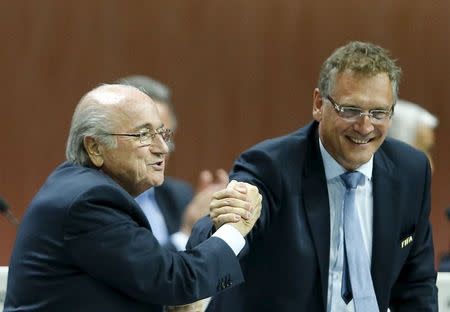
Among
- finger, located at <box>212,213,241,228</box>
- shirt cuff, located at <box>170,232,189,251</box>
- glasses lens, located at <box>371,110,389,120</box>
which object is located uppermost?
glasses lens, located at <box>371,110,389,120</box>

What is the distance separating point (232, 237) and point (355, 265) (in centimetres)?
43

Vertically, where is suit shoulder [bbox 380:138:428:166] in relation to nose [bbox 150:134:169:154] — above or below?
below

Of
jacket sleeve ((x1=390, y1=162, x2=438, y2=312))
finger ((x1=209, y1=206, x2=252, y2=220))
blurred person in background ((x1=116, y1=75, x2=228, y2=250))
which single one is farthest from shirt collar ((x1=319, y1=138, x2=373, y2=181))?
blurred person in background ((x1=116, y1=75, x2=228, y2=250))

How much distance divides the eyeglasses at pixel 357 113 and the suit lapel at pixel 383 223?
0.72 feet

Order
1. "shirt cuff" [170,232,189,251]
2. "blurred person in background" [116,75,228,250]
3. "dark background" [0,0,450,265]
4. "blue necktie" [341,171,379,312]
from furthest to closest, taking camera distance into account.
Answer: "dark background" [0,0,450,265], "blurred person in background" [116,75,228,250], "shirt cuff" [170,232,189,251], "blue necktie" [341,171,379,312]

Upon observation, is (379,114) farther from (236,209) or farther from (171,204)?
(171,204)

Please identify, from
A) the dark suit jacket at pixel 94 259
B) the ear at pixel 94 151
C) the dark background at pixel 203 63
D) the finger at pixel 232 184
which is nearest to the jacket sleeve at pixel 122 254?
the dark suit jacket at pixel 94 259

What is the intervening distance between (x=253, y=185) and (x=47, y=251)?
0.67 metres

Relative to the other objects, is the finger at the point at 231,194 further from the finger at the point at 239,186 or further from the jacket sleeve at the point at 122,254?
the jacket sleeve at the point at 122,254

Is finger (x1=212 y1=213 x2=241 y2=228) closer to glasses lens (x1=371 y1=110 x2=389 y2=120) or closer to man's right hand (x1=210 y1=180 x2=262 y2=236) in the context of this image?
man's right hand (x1=210 y1=180 x2=262 y2=236)

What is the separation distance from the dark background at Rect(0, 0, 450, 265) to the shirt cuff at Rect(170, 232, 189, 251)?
195 centimetres

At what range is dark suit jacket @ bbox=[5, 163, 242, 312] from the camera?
8.50ft

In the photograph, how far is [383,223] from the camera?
10.3 ft

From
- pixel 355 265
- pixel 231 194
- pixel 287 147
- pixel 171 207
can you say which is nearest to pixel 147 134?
pixel 231 194
